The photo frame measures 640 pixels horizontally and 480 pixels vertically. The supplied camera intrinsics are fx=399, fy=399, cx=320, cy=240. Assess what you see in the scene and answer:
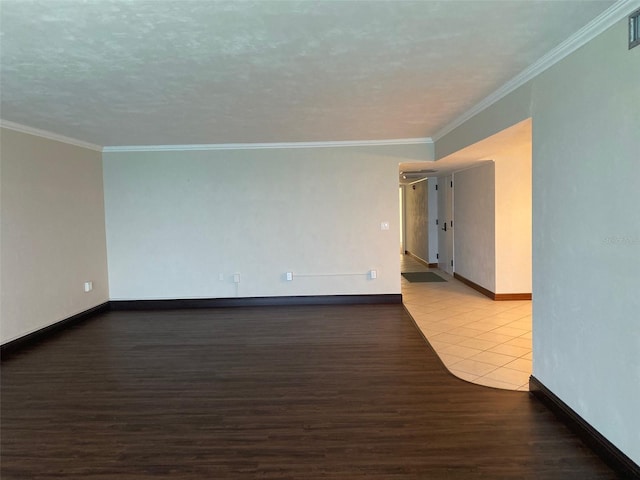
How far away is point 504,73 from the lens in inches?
115

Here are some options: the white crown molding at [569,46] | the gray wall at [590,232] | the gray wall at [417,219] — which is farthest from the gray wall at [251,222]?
the gray wall at [417,219]

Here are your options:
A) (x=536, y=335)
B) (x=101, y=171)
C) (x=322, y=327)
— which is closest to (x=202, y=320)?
(x=322, y=327)

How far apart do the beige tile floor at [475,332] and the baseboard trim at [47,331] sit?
14.2ft

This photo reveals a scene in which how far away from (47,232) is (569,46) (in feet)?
17.4

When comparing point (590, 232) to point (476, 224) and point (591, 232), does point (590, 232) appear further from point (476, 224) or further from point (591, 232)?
point (476, 224)

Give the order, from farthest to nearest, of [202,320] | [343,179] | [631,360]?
[343,179] → [202,320] → [631,360]

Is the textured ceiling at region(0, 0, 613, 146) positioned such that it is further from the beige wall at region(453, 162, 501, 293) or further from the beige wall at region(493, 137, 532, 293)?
the beige wall at region(453, 162, 501, 293)

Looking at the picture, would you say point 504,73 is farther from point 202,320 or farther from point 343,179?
point 202,320

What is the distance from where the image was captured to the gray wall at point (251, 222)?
5754 mm

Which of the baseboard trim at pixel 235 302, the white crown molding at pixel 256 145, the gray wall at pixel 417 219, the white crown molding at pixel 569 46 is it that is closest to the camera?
the white crown molding at pixel 569 46

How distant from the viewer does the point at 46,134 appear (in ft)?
15.0

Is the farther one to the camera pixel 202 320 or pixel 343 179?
pixel 343 179

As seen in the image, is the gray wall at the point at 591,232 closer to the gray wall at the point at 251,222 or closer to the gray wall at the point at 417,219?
the gray wall at the point at 251,222

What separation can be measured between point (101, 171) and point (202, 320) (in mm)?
2653
